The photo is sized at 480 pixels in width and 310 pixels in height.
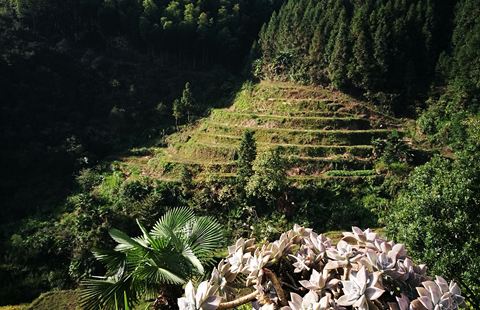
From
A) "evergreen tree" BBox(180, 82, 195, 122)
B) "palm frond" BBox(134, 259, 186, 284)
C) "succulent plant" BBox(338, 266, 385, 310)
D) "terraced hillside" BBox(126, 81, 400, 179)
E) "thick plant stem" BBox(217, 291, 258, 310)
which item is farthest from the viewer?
"evergreen tree" BBox(180, 82, 195, 122)

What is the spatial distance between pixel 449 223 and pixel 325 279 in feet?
16.9

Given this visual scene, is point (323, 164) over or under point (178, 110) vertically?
under

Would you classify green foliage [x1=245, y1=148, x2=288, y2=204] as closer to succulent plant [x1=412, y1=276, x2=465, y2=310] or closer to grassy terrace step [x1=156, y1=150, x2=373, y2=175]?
grassy terrace step [x1=156, y1=150, x2=373, y2=175]

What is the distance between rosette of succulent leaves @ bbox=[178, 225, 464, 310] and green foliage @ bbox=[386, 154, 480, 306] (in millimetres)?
4141

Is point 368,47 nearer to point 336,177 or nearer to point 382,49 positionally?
point 382,49

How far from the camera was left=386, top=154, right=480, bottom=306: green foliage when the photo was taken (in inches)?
249

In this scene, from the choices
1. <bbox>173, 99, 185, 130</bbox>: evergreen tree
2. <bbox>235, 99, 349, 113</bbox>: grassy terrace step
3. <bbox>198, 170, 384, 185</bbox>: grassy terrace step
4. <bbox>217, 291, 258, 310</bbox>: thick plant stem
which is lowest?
<bbox>198, 170, 384, 185</bbox>: grassy terrace step

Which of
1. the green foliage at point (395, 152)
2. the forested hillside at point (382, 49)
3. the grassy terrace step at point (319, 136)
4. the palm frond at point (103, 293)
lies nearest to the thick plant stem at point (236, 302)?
the palm frond at point (103, 293)

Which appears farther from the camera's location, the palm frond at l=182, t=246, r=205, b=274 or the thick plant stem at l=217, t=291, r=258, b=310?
the palm frond at l=182, t=246, r=205, b=274

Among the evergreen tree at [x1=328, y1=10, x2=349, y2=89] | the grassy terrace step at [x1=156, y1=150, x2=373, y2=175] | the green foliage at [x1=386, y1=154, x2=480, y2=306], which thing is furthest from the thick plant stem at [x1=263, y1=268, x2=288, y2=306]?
the evergreen tree at [x1=328, y1=10, x2=349, y2=89]

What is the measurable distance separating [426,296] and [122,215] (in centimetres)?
2312

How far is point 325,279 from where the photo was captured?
2512 mm

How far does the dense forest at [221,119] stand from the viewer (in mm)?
21219

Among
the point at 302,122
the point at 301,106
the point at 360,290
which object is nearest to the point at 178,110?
the point at 301,106
